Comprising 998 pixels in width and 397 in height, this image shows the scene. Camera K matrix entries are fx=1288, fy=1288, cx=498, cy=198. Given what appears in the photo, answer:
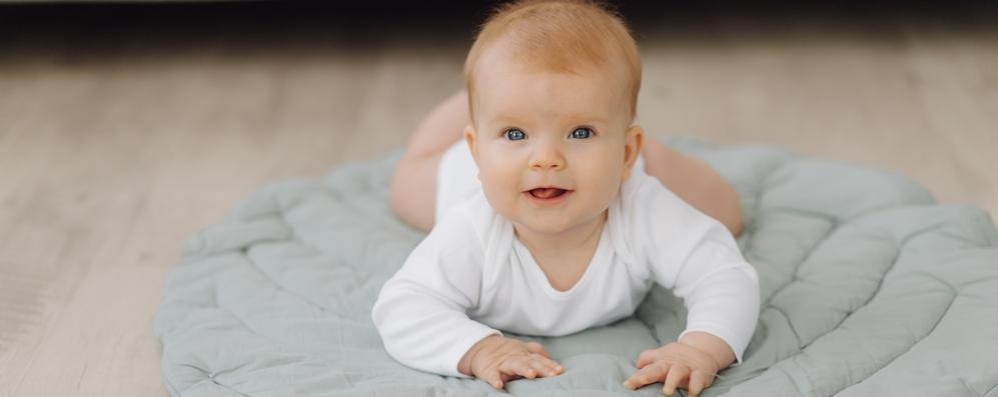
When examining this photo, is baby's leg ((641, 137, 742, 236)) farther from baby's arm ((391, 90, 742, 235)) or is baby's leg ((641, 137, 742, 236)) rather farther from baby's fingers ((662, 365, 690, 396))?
baby's fingers ((662, 365, 690, 396))

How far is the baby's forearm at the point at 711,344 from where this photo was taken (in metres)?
1.28

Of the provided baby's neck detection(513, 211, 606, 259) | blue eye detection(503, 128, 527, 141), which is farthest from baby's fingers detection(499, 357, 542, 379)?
blue eye detection(503, 128, 527, 141)

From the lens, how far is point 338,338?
4.69 feet

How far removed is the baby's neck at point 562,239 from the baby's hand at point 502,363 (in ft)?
0.35

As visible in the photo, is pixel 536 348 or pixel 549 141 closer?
pixel 549 141

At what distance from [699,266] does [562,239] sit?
146 mm

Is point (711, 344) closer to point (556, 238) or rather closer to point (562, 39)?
point (556, 238)

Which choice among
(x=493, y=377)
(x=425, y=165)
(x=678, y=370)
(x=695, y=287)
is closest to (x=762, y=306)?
(x=695, y=287)

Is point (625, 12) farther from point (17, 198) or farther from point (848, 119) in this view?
point (17, 198)

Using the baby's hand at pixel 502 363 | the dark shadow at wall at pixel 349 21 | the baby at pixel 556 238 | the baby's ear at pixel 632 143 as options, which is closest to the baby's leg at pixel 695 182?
the baby at pixel 556 238

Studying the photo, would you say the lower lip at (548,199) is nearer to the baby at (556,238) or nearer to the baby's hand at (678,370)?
the baby at (556,238)

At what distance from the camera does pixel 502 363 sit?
4.25 ft

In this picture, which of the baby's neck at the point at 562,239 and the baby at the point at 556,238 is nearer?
the baby at the point at 556,238

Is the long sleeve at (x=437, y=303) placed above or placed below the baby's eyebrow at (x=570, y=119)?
below
